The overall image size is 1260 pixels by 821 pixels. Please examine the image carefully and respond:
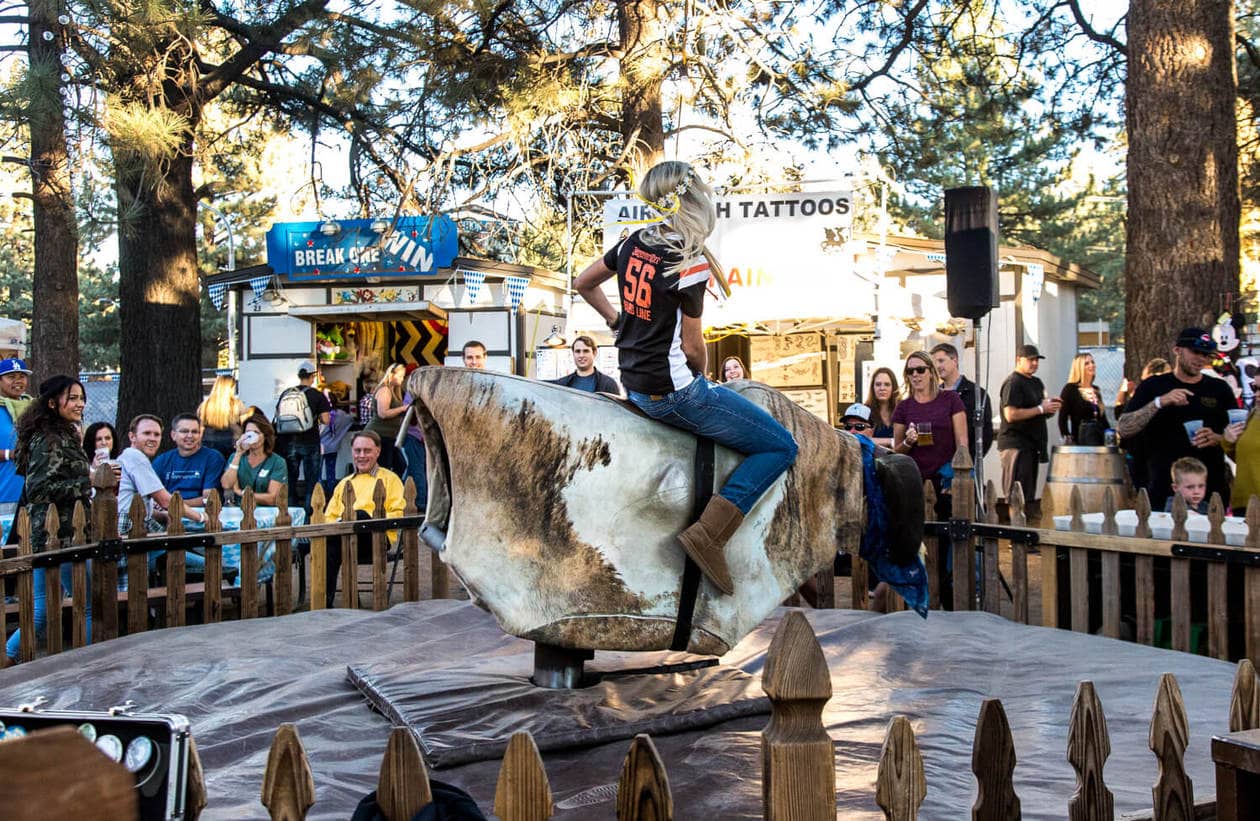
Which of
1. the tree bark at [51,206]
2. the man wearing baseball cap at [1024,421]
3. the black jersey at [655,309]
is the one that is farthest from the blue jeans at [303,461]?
the black jersey at [655,309]

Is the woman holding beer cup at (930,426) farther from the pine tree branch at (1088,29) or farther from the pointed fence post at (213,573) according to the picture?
the pine tree branch at (1088,29)

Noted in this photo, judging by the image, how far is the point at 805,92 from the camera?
12094 millimetres

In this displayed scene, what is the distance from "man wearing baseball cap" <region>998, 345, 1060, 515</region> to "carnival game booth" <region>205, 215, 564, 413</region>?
7.05 metres

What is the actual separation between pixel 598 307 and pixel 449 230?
10.6 meters

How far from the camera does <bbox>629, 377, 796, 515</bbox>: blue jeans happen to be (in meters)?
4.08

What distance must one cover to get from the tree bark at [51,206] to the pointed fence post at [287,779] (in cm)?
855

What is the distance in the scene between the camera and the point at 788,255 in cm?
998

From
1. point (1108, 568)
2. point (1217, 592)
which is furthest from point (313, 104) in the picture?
point (1217, 592)

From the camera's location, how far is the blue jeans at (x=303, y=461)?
988 centimetres

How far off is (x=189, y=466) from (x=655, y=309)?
4.30 metres

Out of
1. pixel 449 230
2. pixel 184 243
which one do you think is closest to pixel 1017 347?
pixel 449 230

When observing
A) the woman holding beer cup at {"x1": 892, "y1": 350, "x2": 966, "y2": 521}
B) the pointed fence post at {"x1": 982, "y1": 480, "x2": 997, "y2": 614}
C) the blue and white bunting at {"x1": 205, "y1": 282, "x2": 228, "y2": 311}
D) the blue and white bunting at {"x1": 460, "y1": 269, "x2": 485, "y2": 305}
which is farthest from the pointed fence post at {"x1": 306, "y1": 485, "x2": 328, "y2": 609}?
the blue and white bunting at {"x1": 205, "y1": 282, "x2": 228, "y2": 311}

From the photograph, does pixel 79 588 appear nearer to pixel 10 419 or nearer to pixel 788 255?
pixel 10 419

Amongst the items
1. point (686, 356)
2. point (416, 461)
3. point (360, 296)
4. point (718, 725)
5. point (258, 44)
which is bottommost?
point (718, 725)
